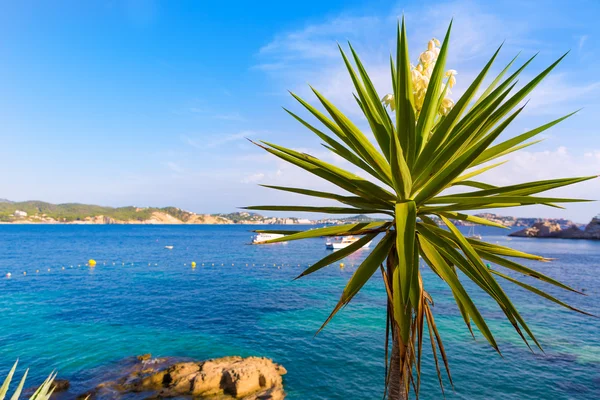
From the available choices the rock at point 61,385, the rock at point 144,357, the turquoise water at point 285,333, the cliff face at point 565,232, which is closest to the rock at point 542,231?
the cliff face at point 565,232

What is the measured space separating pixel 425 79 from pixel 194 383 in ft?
40.5

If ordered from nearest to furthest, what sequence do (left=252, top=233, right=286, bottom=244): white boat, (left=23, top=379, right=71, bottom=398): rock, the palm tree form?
the palm tree → (left=252, top=233, right=286, bottom=244): white boat → (left=23, top=379, right=71, bottom=398): rock

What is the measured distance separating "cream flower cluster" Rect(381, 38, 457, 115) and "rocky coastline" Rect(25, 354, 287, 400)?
11125 millimetres

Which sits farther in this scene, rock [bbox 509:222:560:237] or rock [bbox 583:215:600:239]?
rock [bbox 509:222:560:237]

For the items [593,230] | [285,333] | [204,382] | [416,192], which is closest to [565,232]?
[593,230]

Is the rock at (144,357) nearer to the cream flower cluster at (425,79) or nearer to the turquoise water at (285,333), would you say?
the turquoise water at (285,333)

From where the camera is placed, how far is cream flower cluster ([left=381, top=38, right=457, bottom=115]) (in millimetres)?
3227

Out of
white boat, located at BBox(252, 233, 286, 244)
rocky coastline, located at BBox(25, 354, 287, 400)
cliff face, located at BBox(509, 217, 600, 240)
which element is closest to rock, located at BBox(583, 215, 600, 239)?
cliff face, located at BBox(509, 217, 600, 240)

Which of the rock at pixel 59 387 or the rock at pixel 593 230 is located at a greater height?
the rock at pixel 593 230

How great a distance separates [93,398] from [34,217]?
728ft

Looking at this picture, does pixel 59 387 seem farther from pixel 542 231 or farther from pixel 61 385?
pixel 542 231

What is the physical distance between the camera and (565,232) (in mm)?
104938

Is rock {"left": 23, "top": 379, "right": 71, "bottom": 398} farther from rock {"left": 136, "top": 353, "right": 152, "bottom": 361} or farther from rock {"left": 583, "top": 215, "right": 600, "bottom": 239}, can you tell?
rock {"left": 583, "top": 215, "right": 600, "bottom": 239}

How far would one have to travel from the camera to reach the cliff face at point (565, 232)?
323 ft
